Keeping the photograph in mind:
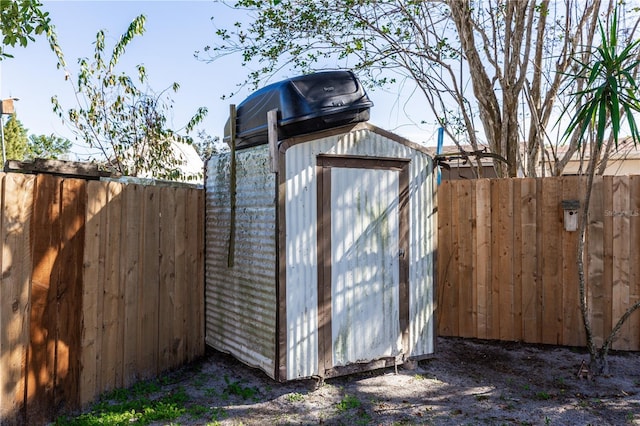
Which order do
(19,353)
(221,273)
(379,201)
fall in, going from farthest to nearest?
(221,273) → (379,201) → (19,353)

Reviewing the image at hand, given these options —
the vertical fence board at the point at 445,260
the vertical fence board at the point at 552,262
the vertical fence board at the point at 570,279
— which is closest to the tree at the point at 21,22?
the vertical fence board at the point at 445,260

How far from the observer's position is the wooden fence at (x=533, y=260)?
16.4 feet

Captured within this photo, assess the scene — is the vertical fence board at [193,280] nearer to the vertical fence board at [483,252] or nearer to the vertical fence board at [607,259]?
the vertical fence board at [483,252]


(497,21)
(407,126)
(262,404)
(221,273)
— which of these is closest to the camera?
(262,404)

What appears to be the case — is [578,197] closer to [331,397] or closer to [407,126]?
[331,397]

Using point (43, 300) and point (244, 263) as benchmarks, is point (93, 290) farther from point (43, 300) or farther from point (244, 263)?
point (244, 263)

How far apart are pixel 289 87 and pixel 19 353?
2.66 meters

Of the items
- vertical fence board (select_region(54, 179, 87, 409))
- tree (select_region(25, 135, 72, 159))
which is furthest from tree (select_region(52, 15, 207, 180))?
vertical fence board (select_region(54, 179, 87, 409))

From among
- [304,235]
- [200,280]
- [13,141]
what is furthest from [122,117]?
[13,141]

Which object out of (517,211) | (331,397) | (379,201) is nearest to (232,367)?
(331,397)

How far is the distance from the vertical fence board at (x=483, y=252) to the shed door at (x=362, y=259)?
1452 millimetres

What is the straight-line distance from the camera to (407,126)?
8.55 m

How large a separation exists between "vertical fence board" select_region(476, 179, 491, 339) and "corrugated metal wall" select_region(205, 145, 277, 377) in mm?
2698

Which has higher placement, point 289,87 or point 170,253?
point 289,87
